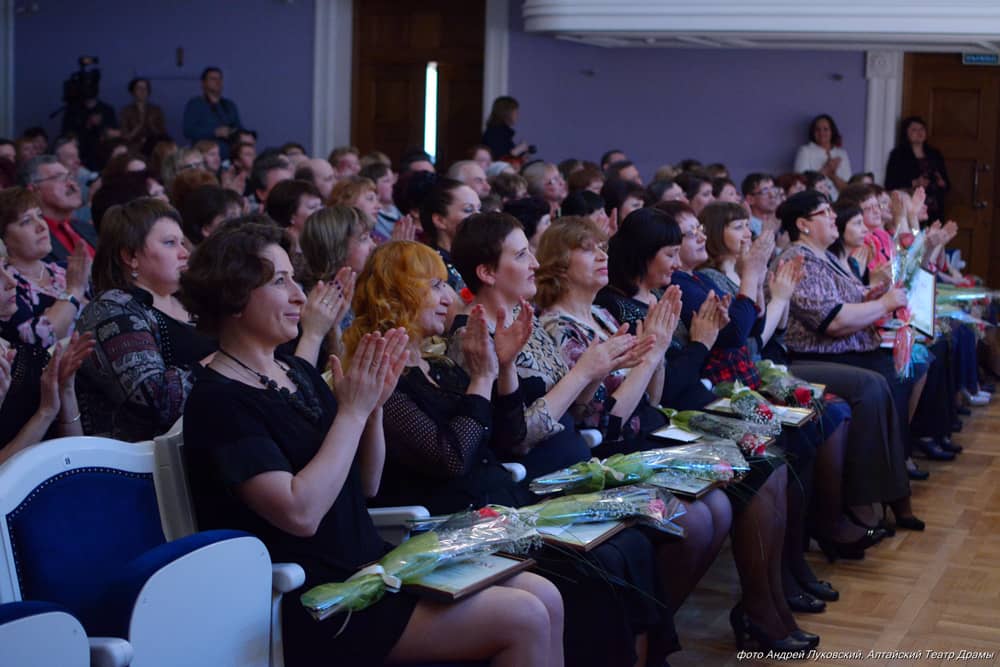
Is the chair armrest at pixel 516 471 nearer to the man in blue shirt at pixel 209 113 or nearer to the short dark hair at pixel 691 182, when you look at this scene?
the short dark hair at pixel 691 182

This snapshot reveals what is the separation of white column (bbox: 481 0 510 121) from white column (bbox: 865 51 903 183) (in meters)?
3.14

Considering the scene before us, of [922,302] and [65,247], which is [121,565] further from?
[922,302]

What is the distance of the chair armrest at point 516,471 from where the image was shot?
315 cm

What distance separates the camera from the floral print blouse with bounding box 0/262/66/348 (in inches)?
136

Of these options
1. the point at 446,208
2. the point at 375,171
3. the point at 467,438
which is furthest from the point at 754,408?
the point at 375,171

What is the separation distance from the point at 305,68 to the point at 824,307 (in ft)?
24.8

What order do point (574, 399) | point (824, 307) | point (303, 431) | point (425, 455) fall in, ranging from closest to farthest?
point (303, 431)
point (425, 455)
point (574, 399)
point (824, 307)

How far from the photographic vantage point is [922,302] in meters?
5.70

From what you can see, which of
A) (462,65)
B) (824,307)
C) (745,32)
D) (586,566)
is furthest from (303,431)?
(462,65)

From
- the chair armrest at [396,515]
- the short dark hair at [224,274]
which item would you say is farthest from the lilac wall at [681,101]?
the short dark hair at [224,274]

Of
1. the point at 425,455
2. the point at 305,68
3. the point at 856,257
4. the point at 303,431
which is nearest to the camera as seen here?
the point at 303,431

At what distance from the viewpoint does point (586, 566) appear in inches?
107

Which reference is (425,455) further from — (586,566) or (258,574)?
(258,574)

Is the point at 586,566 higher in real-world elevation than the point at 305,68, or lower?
lower
